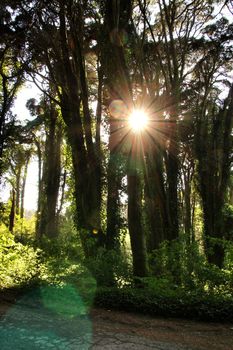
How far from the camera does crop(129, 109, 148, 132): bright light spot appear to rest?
43.7 ft

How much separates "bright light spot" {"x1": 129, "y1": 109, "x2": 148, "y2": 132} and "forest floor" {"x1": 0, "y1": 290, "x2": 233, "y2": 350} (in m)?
7.08

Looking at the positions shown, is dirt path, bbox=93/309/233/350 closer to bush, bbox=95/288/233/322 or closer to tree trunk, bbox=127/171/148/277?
bush, bbox=95/288/233/322

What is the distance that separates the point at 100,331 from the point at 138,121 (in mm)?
9260

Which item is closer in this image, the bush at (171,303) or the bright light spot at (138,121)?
the bush at (171,303)

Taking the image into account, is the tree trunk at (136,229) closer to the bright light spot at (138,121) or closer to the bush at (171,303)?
the bush at (171,303)

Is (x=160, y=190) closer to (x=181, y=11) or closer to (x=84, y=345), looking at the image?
(x=181, y=11)

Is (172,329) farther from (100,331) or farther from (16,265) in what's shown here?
(16,265)

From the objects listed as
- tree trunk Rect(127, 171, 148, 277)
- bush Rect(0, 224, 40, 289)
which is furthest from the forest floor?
tree trunk Rect(127, 171, 148, 277)

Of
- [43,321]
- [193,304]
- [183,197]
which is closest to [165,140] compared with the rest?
[193,304]

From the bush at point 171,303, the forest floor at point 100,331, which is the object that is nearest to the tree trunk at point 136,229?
the bush at point 171,303

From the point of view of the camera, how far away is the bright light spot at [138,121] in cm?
1333

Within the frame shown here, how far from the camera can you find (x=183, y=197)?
32.2 meters

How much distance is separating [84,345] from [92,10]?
12905mm

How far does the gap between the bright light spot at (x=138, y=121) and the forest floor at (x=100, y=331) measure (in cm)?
708
